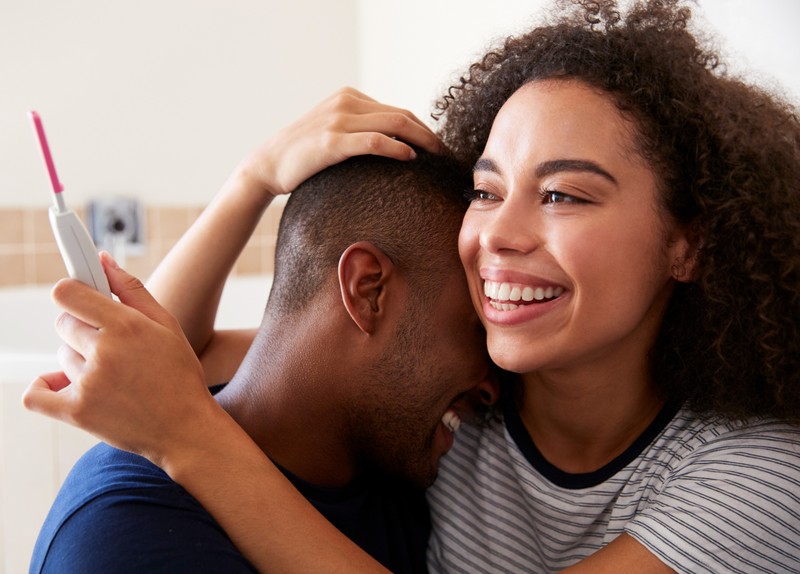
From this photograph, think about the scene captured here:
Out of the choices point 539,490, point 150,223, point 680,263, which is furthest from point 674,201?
point 150,223

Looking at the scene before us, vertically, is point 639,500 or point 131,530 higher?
point 131,530

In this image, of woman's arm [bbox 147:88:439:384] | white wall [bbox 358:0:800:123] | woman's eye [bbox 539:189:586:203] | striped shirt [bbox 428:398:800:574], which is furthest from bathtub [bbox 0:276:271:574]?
woman's eye [bbox 539:189:586:203]

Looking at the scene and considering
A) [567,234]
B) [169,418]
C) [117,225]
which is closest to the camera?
[169,418]

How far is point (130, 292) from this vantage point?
89cm

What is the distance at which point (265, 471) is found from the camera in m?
0.90

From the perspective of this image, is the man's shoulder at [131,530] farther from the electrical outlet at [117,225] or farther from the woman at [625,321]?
the electrical outlet at [117,225]

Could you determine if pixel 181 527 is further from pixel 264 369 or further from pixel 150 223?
pixel 150 223

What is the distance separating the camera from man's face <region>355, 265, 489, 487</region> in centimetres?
110

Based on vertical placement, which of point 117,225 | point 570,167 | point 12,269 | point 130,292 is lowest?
point 12,269

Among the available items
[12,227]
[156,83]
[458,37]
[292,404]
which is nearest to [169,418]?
[292,404]

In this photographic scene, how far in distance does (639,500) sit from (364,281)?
18.3 inches

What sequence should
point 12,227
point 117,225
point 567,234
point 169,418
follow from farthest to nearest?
1. point 117,225
2. point 12,227
3. point 567,234
4. point 169,418

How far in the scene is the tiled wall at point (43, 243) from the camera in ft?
9.64

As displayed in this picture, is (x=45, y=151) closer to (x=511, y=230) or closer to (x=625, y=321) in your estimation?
(x=511, y=230)
